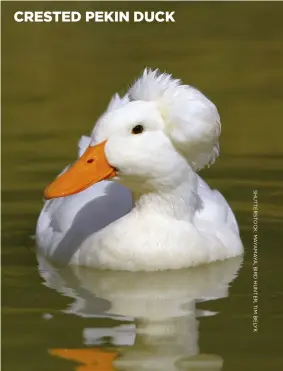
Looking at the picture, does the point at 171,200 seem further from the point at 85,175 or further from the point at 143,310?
the point at 143,310

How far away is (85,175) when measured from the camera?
907cm

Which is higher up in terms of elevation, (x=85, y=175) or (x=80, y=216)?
(x=85, y=175)

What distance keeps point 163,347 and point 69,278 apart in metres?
1.73

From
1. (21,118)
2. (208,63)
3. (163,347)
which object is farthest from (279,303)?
(208,63)

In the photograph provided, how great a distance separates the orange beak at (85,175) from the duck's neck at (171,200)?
44 cm

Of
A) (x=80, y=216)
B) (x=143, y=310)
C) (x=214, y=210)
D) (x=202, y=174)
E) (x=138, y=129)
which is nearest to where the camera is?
(x=143, y=310)

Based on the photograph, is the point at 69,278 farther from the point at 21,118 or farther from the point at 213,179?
the point at 21,118

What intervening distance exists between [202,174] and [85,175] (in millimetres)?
2694

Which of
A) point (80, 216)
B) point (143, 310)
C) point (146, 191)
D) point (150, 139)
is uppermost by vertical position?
point (150, 139)

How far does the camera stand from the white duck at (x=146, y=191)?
899 centimetres

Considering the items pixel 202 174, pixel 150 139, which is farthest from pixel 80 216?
pixel 202 174

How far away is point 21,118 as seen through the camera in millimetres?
13734

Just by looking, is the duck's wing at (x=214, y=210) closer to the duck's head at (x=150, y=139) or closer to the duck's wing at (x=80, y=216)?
the duck's wing at (x=80, y=216)

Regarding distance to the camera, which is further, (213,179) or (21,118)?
(21,118)
